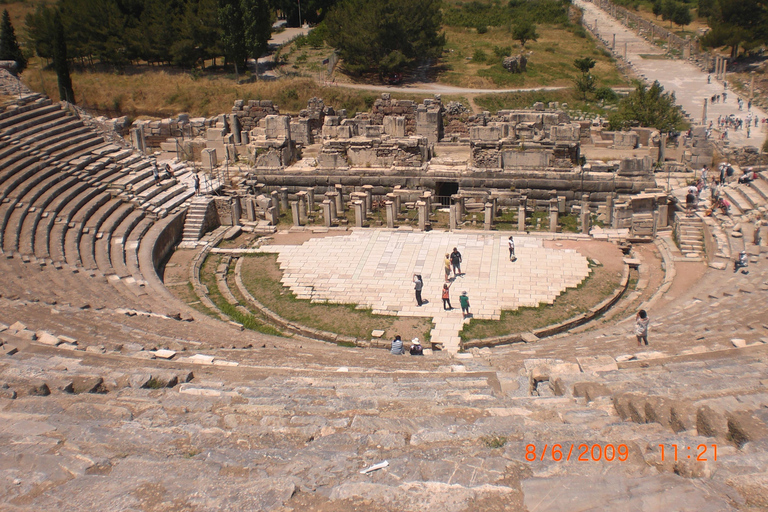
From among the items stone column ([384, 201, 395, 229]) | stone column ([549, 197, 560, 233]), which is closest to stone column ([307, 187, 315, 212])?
stone column ([384, 201, 395, 229])

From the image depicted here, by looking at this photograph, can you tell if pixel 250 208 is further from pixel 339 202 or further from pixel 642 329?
pixel 642 329

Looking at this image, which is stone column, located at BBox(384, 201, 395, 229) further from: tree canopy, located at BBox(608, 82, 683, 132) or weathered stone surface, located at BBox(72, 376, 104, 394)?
tree canopy, located at BBox(608, 82, 683, 132)

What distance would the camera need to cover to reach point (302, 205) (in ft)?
88.8

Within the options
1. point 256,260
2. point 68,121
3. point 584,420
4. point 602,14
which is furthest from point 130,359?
point 602,14

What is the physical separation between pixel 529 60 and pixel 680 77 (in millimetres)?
12916

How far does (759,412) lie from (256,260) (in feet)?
58.7

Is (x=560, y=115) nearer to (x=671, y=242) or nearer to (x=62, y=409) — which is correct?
(x=671, y=242)

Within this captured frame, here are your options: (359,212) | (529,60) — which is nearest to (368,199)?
(359,212)

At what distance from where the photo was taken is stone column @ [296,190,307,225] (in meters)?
26.8

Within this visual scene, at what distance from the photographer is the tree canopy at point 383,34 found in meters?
51.7

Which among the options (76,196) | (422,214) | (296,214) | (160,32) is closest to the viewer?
(76,196)

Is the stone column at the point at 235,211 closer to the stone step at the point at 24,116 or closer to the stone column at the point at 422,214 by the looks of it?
the stone column at the point at 422,214
